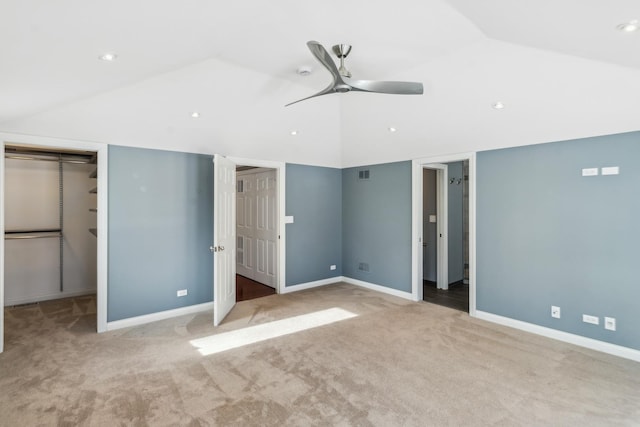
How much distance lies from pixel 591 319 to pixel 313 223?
13.0 feet

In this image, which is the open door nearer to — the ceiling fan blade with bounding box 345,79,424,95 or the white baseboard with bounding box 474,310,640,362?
the ceiling fan blade with bounding box 345,79,424,95

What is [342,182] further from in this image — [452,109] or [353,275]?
[452,109]

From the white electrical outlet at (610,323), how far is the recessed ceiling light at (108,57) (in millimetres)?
4738

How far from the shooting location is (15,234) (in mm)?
4926

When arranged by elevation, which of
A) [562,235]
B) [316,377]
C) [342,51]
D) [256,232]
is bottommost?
[316,377]

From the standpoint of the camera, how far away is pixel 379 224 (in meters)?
5.68

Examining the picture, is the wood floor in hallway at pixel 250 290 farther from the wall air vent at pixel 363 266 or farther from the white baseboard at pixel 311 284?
the wall air vent at pixel 363 266

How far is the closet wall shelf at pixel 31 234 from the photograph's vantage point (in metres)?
4.84

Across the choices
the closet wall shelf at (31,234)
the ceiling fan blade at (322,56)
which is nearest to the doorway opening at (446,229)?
the ceiling fan blade at (322,56)

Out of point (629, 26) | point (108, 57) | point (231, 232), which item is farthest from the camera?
point (231, 232)

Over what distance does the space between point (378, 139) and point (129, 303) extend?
3.99 m

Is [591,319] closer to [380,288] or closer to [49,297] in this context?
[380,288]

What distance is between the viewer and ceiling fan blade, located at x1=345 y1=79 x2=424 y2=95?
2.83 metres

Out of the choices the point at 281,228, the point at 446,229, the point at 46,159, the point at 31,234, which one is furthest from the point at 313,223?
the point at 31,234
